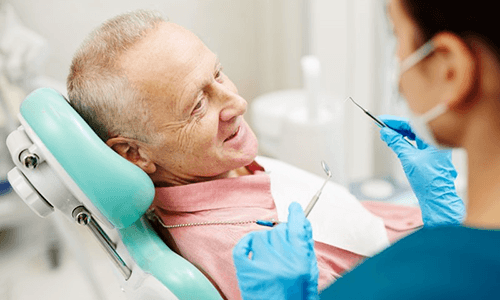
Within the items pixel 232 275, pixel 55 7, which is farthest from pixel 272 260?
pixel 55 7

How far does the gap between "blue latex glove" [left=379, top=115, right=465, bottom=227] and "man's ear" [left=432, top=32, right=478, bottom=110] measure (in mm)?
598

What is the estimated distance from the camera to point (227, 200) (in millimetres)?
1191

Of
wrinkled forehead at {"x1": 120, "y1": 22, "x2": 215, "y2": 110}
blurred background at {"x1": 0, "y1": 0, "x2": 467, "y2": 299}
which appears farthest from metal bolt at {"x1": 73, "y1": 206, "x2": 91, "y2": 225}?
blurred background at {"x1": 0, "y1": 0, "x2": 467, "y2": 299}

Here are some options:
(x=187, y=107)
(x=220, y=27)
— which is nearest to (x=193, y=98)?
(x=187, y=107)

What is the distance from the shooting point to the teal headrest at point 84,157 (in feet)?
3.24

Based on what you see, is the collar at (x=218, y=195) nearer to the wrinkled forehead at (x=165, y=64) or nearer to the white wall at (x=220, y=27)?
the wrinkled forehead at (x=165, y=64)

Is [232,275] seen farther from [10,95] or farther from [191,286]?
[10,95]

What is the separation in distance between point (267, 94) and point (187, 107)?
1.70 meters

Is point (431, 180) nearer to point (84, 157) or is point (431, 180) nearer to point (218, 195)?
point (218, 195)

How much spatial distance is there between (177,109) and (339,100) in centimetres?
150

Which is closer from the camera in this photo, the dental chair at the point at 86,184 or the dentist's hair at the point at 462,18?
the dentist's hair at the point at 462,18

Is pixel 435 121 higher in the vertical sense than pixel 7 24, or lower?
lower

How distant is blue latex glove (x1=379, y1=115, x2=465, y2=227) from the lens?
1160 millimetres

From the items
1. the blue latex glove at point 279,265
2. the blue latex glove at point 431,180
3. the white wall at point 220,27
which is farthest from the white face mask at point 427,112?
the white wall at point 220,27
